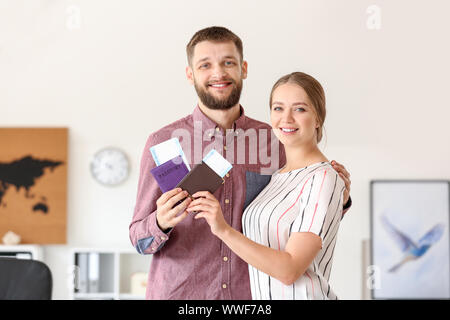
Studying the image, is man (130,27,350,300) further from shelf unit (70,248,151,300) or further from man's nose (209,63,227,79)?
shelf unit (70,248,151,300)

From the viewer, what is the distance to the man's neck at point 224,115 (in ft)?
4.37

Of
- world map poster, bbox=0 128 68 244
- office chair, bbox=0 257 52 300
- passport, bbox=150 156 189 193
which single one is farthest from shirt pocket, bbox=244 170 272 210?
world map poster, bbox=0 128 68 244

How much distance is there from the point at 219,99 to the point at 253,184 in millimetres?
195

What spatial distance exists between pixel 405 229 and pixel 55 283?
2520 millimetres

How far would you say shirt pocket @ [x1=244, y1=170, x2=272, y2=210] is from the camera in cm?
124

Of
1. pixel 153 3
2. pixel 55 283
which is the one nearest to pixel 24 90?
pixel 153 3

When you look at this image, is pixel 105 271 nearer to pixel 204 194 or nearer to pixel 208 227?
pixel 208 227

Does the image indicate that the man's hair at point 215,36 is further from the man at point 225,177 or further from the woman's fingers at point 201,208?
the woman's fingers at point 201,208

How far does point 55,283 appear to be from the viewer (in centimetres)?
426

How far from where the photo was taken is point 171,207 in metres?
1.03
